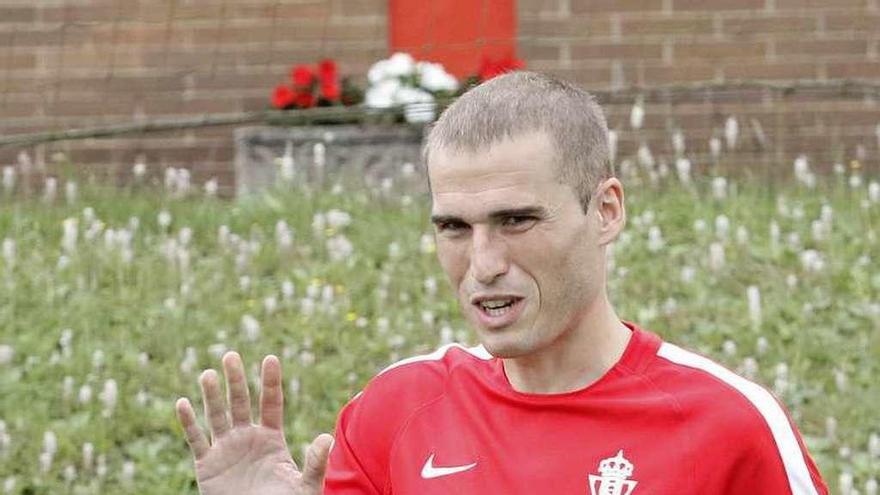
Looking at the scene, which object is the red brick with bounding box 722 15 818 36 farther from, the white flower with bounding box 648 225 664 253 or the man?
the man

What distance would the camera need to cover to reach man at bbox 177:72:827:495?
359 centimetres

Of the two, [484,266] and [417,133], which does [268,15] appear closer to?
[417,133]

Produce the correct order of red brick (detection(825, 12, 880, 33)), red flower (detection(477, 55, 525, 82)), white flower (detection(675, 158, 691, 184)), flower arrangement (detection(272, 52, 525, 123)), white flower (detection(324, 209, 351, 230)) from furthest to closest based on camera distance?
1. red brick (detection(825, 12, 880, 33))
2. flower arrangement (detection(272, 52, 525, 123))
3. red flower (detection(477, 55, 525, 82))
4. white flower (detection(675, 158, 691, 184))
5. white flower (detection(324, 209, 351, 230))

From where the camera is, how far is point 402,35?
10.8 m

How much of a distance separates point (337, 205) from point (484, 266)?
5.61m

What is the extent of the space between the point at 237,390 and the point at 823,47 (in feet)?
24.3

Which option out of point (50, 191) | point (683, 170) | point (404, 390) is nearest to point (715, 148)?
point (683, 170)

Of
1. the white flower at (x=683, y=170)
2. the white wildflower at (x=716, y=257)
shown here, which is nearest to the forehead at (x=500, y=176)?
the white wildflower at (x=716, y=257)

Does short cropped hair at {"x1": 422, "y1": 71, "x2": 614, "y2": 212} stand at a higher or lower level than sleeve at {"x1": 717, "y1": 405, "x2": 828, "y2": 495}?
higher

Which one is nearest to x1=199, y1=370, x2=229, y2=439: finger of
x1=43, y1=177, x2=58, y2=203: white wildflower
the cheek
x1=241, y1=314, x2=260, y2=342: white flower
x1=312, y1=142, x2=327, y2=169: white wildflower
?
the cheek

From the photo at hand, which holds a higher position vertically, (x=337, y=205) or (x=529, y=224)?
(x=529, y=224)

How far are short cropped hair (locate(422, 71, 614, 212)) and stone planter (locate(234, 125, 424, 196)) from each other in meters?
5.82

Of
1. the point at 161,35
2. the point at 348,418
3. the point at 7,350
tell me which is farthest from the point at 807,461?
the point at 161,35

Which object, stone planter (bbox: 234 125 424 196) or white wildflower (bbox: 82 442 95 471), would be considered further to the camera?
stone planter (bbox: 234 125 424 196)
